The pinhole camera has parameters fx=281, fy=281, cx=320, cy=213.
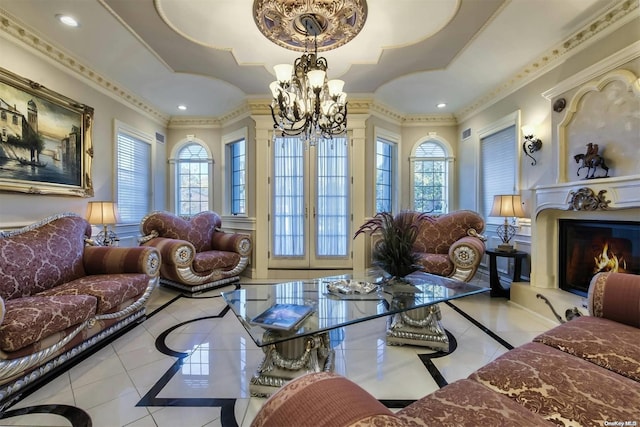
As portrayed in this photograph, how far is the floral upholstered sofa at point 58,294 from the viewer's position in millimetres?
1604

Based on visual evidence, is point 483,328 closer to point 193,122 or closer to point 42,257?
point 42,257

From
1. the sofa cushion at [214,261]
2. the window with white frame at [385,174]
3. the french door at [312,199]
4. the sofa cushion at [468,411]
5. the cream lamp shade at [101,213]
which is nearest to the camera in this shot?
the sofa cushion at [468,411]

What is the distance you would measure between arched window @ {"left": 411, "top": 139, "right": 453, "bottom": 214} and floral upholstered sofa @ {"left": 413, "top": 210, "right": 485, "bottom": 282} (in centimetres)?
89

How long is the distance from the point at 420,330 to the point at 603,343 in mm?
1126

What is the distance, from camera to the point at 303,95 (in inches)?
95.3

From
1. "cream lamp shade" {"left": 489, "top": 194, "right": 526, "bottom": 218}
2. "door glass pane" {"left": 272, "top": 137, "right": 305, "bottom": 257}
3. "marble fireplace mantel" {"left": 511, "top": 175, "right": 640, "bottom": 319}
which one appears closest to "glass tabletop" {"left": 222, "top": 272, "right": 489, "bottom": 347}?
"marble fireplace mantel" {"left": 511, "top": 175, "right": 640, "bottom": 319}

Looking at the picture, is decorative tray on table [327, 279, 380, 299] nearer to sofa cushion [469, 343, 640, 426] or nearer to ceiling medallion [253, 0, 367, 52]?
sofa cushion [469, 343, 640, 426]

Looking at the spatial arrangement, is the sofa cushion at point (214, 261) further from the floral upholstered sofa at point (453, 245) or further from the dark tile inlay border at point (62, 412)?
the floral upholstered sofa at point (453, 245)

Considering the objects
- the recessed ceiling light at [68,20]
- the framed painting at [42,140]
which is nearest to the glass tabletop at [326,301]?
the framed painting at [42,140]

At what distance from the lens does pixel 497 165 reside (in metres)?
3.93

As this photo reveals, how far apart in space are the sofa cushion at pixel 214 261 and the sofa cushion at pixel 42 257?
1.18 m

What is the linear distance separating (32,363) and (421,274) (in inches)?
115

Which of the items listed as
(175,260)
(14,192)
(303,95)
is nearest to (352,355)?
(303,95)

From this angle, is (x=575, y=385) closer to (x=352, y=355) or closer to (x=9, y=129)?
(x=352, y=355)
